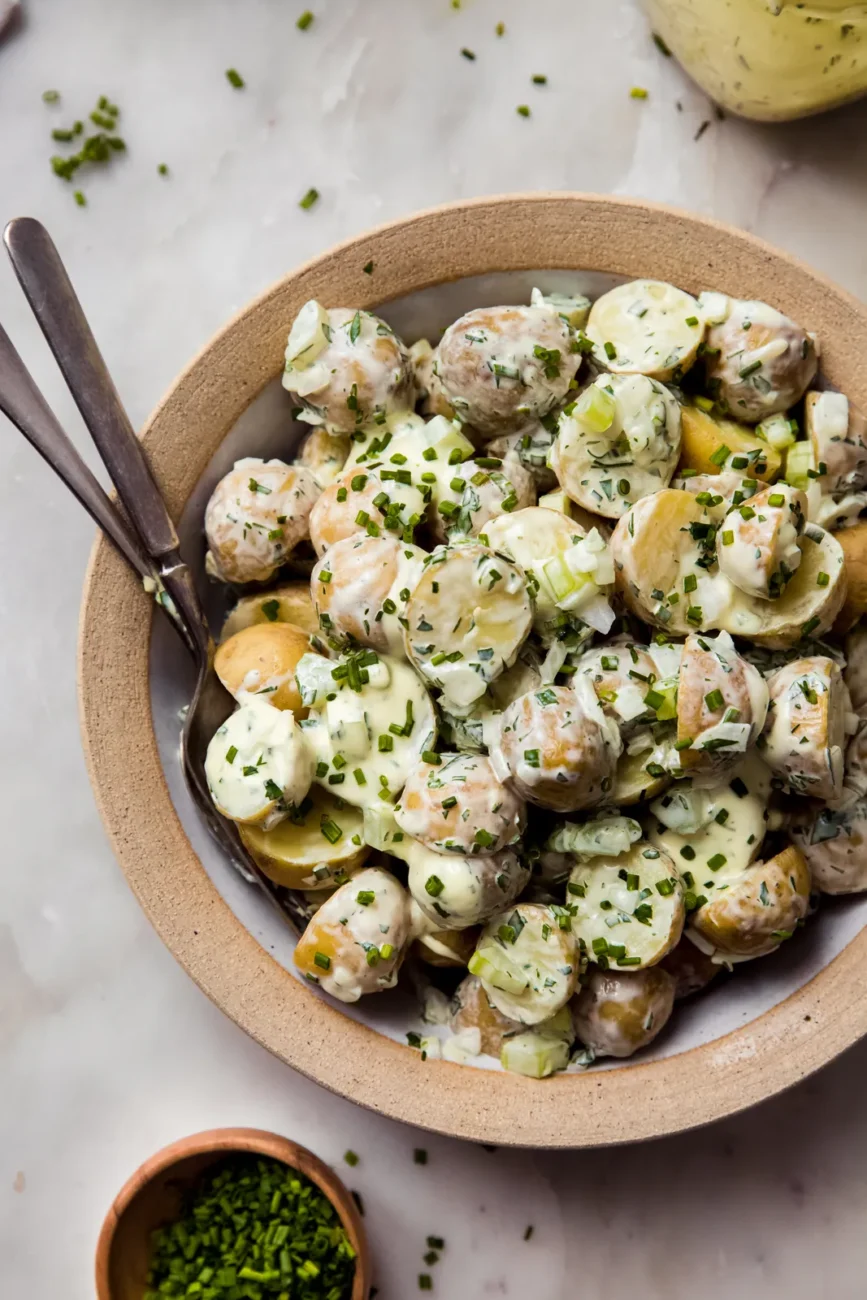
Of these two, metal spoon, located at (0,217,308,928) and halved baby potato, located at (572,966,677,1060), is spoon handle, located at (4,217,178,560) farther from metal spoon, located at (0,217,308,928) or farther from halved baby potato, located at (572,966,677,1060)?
halved baby potato, located at (572,966,677,1060)

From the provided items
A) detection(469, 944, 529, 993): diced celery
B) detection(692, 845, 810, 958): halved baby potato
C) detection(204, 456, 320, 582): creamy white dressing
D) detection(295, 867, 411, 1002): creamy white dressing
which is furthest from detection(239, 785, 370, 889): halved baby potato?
detection(692, 845, 810, 958): halved baby potato

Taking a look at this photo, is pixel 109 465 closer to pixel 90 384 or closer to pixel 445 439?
pixel 90 384

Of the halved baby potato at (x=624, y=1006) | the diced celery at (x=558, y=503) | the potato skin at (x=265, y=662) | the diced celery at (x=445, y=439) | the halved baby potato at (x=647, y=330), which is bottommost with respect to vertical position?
the halved baby potato at (x=624, y=1006)

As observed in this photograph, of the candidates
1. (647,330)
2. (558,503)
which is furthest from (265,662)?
(647,330)

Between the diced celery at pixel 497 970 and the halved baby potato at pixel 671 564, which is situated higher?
the halved baby potato at pixel 671 564

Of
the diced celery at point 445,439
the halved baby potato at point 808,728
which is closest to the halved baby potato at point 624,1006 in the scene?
the halved baby potato at point 808,728

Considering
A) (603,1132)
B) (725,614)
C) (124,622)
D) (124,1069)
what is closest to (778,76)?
(725,614)

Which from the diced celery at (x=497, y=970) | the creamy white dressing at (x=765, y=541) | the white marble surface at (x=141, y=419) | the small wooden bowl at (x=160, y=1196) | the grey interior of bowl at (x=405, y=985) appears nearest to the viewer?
the creamy white dressing at (x=765, y=541)

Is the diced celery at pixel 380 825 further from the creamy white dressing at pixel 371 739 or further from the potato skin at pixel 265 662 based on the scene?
the potato skin at pixel 265 662

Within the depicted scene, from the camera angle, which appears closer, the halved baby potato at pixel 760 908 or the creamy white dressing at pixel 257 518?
the halved baby potato at pixel 760 908
